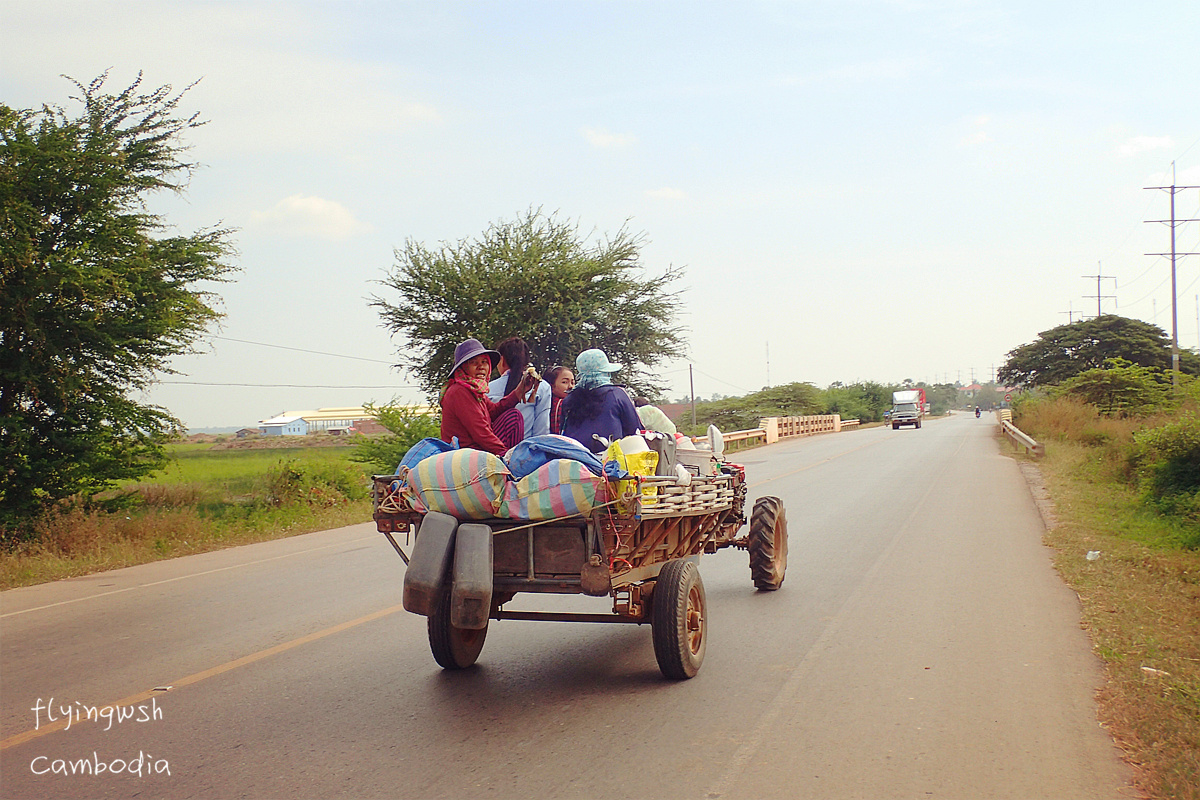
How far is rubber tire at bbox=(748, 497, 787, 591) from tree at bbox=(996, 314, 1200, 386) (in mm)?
46940

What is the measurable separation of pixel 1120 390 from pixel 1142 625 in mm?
30355

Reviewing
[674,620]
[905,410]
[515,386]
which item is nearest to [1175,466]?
[515,386]

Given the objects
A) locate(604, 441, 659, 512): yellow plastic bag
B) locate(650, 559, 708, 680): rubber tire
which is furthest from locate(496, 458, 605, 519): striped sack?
locate(650, 559, 708, 680): rubber tire

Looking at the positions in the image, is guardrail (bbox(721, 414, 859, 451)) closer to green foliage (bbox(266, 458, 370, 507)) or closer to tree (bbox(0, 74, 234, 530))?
green foliage (bbox(266, 458, 370, 507))

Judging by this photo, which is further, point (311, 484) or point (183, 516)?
point (311, 484)

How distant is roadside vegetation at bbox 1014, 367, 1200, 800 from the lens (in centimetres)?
487

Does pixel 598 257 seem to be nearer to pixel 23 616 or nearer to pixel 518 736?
pixel 23 616

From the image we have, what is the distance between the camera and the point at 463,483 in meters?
5.41

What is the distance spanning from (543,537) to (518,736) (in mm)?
1120

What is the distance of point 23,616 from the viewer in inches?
343

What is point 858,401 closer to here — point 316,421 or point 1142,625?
point 316,421

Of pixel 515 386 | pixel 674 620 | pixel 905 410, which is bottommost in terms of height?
pixel 674 620

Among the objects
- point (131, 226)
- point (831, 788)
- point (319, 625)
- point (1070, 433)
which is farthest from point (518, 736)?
point (1070, 433)

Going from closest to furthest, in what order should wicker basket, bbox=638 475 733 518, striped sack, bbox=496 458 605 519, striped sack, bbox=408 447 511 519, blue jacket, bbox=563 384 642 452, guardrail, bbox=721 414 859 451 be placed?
striped sack, bbox=496 458 605 519, striped sack, bbox=408 447 511 519, wicker basket, bbox=638 475 733 518, blue jacket, bbox=563 384 642 452, guardrail, bbox=721 414 859 451
